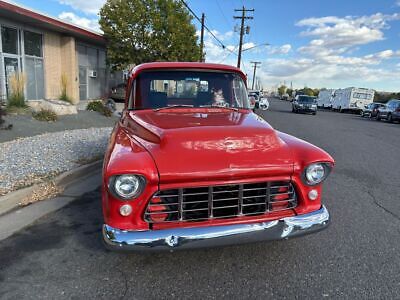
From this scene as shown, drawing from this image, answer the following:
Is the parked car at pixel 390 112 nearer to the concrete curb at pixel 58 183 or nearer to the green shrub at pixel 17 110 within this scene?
the green shrub at pixel 17 110

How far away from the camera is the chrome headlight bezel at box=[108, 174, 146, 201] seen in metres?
2.59

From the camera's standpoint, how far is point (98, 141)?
849 cm

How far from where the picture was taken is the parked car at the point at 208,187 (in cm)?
260

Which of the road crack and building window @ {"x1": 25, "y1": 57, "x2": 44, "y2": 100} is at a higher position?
building window @ {"x1": 25, "y1": 57, "x2": 44, "y2": 100}

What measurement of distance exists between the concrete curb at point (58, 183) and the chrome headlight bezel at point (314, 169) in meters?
3.68

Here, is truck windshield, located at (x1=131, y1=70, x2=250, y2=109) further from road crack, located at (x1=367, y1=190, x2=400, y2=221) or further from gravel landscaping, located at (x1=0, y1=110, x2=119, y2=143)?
gravel landscaping, located at (x1=0, y1=110, x2=119, y2=143)

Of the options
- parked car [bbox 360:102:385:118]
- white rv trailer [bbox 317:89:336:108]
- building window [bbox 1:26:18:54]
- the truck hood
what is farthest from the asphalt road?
white rv trailer [bbox 317:89:336:108]

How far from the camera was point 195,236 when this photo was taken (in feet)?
8.46

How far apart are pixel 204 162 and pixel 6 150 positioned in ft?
18.1

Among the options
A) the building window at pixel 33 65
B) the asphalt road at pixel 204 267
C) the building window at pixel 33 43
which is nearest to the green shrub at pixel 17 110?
the building window at pixel 33 65

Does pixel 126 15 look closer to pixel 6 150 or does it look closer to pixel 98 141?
pixel 98 141

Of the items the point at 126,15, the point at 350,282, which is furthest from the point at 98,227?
the point at 126,15

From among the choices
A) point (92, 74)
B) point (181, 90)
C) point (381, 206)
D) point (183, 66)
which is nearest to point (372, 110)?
point (92, 74)

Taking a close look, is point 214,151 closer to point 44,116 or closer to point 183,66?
point 183,66
